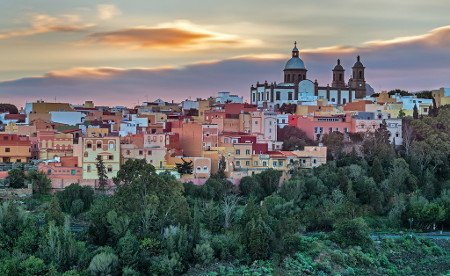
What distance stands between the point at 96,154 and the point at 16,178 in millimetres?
2515

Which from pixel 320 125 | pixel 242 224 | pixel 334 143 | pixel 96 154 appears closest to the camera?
pixel 242 224

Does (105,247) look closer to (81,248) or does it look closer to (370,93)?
(81,248)

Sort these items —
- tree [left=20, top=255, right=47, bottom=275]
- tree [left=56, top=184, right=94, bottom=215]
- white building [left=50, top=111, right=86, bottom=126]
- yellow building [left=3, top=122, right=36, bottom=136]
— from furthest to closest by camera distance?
white building [left=50, top=111, right=86, bottom=126] < yellow building [left=3, top=122, right=36, bottom=136] < tree [left=56, top=184, right=94, bottom=215] < tree [left=20, top=255, right=47, bottom=275]

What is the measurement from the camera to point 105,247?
1731 centimetres

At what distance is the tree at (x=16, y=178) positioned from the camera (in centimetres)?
2358

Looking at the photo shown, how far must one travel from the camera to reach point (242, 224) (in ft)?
63.7

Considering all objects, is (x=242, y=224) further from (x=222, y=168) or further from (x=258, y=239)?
(x=222, y=168)

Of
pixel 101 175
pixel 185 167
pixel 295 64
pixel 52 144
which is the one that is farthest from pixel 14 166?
pixel 295 64

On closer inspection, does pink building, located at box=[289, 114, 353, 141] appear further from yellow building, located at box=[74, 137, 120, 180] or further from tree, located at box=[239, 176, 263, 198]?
yellow building, located at box=[74, 137, 120, 180]

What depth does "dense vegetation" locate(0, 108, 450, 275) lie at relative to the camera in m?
16.9

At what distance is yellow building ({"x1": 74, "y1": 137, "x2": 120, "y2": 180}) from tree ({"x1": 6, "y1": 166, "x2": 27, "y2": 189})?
1.85 m

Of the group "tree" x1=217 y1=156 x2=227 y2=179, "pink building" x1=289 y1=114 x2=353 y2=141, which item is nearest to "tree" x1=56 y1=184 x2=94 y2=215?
"tree" x1=217 y1=156 x2=227 y2=179

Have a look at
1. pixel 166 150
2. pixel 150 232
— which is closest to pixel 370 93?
pixel 166 150

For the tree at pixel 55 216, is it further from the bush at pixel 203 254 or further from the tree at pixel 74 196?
the tree at pixel 74 196
